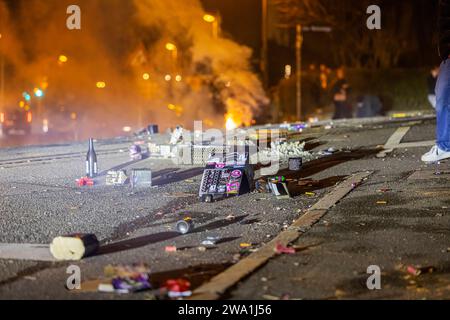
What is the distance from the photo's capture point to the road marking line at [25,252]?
6.54 metres

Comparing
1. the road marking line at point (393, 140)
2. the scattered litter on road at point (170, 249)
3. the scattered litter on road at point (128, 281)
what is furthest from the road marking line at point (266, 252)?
the road marking line at point (393, 140)

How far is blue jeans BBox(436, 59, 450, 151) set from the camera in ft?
35.8

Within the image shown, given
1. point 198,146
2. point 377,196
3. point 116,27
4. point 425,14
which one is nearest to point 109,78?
point 116,27

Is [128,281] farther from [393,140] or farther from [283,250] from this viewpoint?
[393,140]

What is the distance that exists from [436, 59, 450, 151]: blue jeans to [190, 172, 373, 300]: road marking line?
2174 millimetres

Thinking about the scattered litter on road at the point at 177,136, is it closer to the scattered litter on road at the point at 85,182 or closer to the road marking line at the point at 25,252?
the scattered litter on road at the point at 85,182

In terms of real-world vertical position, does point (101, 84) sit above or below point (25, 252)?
above

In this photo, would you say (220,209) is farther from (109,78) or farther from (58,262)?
(109,78)

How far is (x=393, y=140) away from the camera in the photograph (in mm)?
14414

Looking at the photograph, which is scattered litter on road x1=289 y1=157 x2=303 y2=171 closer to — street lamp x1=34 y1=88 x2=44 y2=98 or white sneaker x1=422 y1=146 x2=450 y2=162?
white sneaker x1=422 y1=146 x2=450 y2=162

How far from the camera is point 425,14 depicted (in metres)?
38.0

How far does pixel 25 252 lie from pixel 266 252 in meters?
2.40

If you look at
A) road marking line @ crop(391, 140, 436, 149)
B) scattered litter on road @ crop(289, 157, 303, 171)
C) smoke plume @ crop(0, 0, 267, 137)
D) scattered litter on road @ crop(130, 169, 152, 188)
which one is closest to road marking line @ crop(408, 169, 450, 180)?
scattered litter on road @ crop(289, 157, 303, 171)

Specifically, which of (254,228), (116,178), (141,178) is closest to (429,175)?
(254,228)
